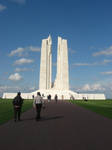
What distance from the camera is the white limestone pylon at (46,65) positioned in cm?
7106

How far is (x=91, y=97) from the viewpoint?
210 feet

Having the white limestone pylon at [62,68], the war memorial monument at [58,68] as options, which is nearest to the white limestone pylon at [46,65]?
the war memorial monument at [58,68]

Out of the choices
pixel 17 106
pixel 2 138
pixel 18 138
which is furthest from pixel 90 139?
pixel 17 106

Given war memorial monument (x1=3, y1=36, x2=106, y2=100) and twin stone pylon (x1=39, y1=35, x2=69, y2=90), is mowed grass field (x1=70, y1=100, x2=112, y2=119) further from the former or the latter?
twin stone pylon (x1=39, y1=35, x2=69, y2=90)

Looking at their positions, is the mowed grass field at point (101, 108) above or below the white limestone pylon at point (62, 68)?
below

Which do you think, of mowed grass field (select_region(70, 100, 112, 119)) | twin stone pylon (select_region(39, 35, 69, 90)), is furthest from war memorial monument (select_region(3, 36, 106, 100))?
mowed grass field (select_region(70, 100, 112, 119))

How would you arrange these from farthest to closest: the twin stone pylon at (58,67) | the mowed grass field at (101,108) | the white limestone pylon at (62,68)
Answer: the twin stone pylon at (58,67) → the white limestone pylon at (62,68) → the mowed grass field at (101,108)

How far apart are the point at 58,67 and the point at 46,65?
13.7ft

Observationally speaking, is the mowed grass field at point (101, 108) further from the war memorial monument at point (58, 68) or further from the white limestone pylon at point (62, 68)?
the white limestone pylon at point (62, 68)

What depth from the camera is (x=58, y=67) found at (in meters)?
71.9

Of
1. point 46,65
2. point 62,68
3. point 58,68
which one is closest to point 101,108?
point 62,68

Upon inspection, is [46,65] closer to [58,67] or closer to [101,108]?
[58,67]

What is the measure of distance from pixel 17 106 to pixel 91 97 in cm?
5495

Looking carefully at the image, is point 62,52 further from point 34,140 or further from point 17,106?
point 34,140
